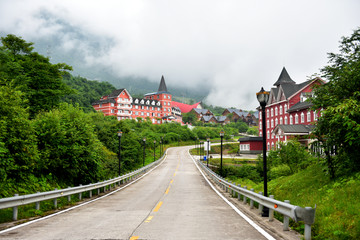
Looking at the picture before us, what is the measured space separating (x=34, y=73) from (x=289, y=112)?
42.4m

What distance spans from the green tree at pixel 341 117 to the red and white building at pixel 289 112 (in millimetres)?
31615

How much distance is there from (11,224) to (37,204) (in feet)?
6.81

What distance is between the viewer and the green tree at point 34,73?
1371 inches

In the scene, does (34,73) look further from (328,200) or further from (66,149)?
(328,200)

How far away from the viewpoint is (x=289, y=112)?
175ft

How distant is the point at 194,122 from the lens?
449 feet

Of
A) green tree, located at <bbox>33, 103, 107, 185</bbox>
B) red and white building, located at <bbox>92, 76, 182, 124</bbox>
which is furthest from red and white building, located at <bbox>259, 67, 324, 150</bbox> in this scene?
red and white building, located at <bbox>92, 76, 182, 124</bbox>

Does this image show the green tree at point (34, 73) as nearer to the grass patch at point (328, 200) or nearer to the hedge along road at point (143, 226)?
the hedge along road at point (143, 226)

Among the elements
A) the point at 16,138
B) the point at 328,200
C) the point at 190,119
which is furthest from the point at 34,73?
the point at 190,119

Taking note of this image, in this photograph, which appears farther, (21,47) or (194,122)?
(194,122)

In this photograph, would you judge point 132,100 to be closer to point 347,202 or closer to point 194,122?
point 194,122

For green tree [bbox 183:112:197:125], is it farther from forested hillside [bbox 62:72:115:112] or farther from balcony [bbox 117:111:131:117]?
forested hillside [bbox 62:72:115:112]

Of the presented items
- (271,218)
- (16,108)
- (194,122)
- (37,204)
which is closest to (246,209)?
(271,218)

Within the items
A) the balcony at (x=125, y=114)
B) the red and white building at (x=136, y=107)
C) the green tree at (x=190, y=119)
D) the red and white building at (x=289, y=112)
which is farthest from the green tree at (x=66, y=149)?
the green tree at (x=190, y=119)
